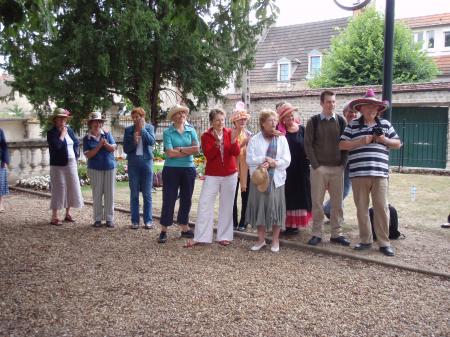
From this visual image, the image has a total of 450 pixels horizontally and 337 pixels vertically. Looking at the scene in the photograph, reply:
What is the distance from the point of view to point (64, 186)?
7.54 meters

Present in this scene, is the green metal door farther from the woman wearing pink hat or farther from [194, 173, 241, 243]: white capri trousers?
[194, 173, 241, 243]: white capri trousers

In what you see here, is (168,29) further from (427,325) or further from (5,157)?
(427,325)

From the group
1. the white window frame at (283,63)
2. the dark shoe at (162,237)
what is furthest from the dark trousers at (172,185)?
the white window frame at (283,63)

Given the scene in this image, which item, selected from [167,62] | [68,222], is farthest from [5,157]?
[167,62]

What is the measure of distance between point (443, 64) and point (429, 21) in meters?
3.60

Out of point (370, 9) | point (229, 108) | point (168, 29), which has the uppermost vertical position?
point (370, 9)

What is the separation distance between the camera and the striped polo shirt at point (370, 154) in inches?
216

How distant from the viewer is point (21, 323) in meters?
3.76

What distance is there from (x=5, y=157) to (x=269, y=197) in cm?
535

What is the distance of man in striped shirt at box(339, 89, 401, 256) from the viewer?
17.9ft

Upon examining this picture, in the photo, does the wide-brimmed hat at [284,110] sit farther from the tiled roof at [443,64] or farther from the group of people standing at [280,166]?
the tiled roof at [443,64]

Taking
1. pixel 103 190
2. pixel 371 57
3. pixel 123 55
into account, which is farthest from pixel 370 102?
pixel 371 57

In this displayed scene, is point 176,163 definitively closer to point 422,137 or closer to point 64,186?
point 64,186

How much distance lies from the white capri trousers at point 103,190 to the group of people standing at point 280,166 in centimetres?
60
